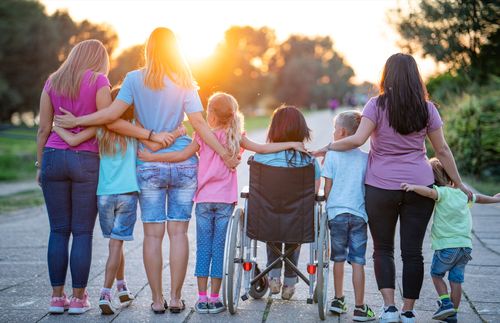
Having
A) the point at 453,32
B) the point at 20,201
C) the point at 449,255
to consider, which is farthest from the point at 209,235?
the point at 453,32

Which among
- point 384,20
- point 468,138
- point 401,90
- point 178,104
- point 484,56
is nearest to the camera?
point 401,90

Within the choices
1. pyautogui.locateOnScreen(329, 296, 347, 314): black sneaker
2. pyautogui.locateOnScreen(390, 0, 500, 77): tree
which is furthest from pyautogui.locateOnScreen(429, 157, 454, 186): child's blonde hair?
pyautogui.locateOnScreen(390, 0, 500, 77): tree

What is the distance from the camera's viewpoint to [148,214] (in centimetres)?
459

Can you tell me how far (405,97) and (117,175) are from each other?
2.01 meters

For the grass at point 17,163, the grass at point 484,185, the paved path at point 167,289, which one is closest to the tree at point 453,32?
the grass at point 484,185

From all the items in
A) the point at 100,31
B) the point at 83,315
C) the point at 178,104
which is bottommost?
the point at 83,315

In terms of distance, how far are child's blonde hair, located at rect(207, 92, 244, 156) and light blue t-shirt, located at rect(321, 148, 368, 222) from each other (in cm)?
66

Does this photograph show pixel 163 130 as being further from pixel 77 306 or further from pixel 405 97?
pixel 405 97

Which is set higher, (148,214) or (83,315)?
(148,214)

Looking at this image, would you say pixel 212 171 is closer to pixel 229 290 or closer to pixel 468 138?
pixel 229 290

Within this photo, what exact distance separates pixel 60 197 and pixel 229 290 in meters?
1.32

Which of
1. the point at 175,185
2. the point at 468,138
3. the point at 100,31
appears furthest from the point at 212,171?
the point at 100,31

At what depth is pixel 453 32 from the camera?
19.9m

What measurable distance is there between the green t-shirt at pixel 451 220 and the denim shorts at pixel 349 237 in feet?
1.60
